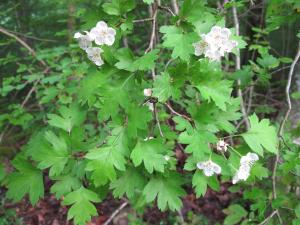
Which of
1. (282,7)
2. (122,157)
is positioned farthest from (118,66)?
(282,7)

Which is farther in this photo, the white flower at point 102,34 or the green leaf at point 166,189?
the green leaf at point 166,189

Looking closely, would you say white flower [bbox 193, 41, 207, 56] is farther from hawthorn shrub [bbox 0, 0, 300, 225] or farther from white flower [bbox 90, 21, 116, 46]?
white flower [bbox 90, 21, 116, 46]

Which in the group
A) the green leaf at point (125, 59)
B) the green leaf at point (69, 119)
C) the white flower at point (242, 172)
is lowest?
the white flower at point (242, 172)

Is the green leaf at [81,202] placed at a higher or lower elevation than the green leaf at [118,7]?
lower

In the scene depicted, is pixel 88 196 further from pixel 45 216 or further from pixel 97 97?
pixel 45 216

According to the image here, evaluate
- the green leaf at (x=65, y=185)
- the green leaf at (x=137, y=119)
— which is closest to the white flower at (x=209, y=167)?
the green leaf at (x=137, y=119)

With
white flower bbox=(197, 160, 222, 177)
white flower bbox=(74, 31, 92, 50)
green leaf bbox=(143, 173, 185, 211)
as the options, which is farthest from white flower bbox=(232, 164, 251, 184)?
white flower bbox=(74, 31, 92, 50)

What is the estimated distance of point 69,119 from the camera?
6.41 ft

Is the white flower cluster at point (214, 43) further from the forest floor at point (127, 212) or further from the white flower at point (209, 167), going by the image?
the forest floor at point (127, 212)

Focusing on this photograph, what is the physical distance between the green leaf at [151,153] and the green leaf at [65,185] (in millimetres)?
357

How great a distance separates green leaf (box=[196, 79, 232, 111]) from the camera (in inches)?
61.6

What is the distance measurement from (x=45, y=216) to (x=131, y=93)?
3.06 m

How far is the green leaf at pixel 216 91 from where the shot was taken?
1.56 m

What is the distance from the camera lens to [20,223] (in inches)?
157
